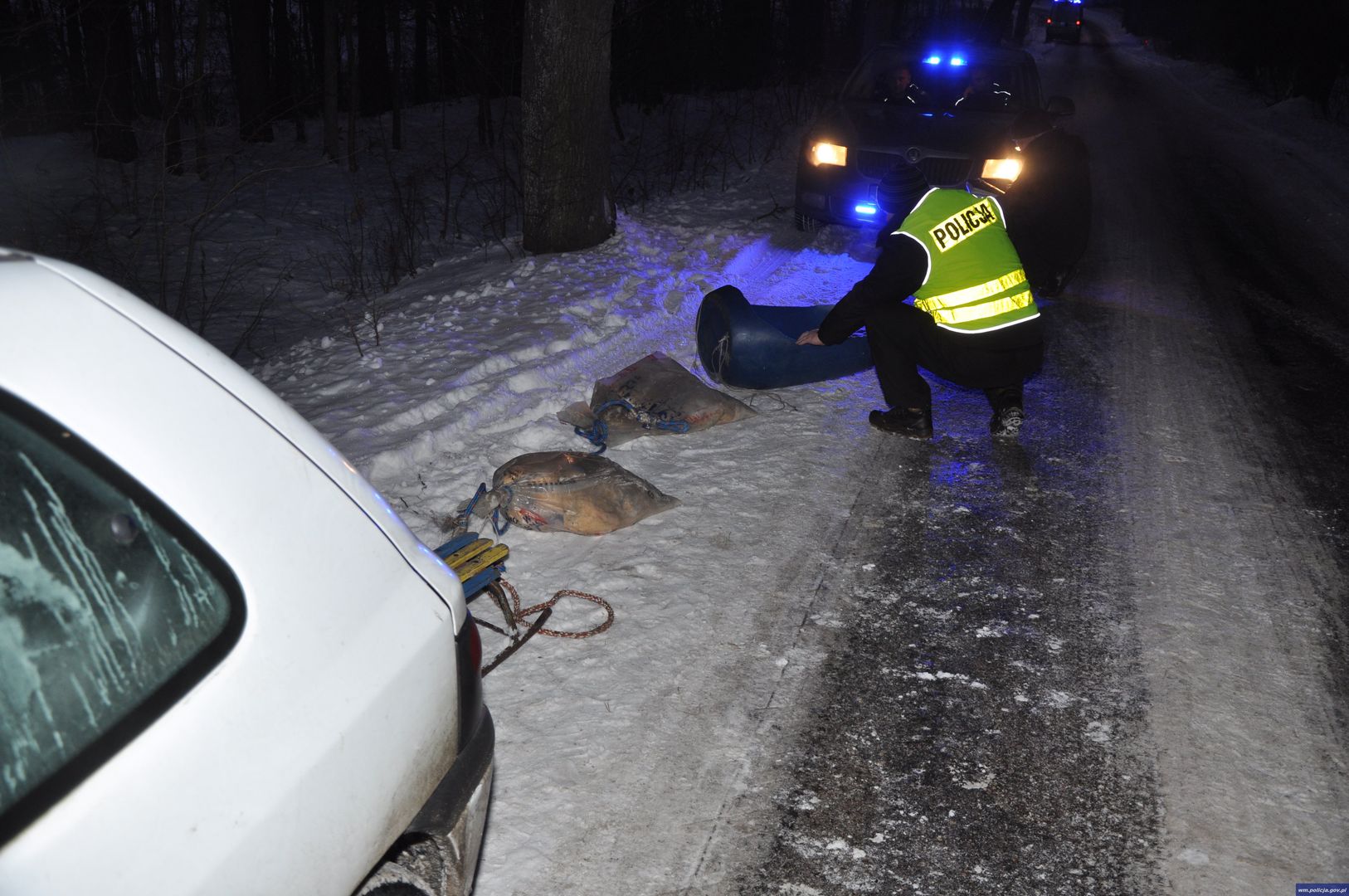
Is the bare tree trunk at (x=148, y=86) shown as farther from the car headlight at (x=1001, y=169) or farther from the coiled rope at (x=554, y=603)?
the coiled rope at (x=554, y=603)

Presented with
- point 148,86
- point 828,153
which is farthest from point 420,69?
point 828,153

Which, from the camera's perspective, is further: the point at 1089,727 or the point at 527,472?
the point at 527,472

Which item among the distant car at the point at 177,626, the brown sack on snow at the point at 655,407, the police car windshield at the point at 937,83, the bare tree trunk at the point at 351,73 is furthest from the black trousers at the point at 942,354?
the bare tree trunk at the point at 351,73

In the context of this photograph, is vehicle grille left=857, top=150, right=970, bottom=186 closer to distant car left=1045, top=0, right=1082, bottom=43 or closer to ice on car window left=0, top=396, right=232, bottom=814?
ice on car window left=0, top=396, right=232, bottom=814

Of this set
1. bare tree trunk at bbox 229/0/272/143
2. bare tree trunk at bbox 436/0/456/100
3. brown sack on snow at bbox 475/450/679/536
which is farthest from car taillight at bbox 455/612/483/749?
bare tree trunk at bbox 436/0/456/100

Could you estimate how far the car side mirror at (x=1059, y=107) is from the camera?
8.41 metres

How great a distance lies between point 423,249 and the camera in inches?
403

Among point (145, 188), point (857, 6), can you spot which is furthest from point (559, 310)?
point (857, 6)

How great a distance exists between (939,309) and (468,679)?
149 inches

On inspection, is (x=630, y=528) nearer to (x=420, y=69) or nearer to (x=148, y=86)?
(x=148, y=86)

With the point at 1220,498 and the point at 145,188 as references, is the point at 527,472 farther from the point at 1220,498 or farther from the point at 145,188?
the point at 145,188

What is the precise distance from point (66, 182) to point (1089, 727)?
13.7 m

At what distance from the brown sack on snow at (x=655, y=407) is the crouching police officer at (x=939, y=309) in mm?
624

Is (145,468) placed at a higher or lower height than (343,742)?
higher
